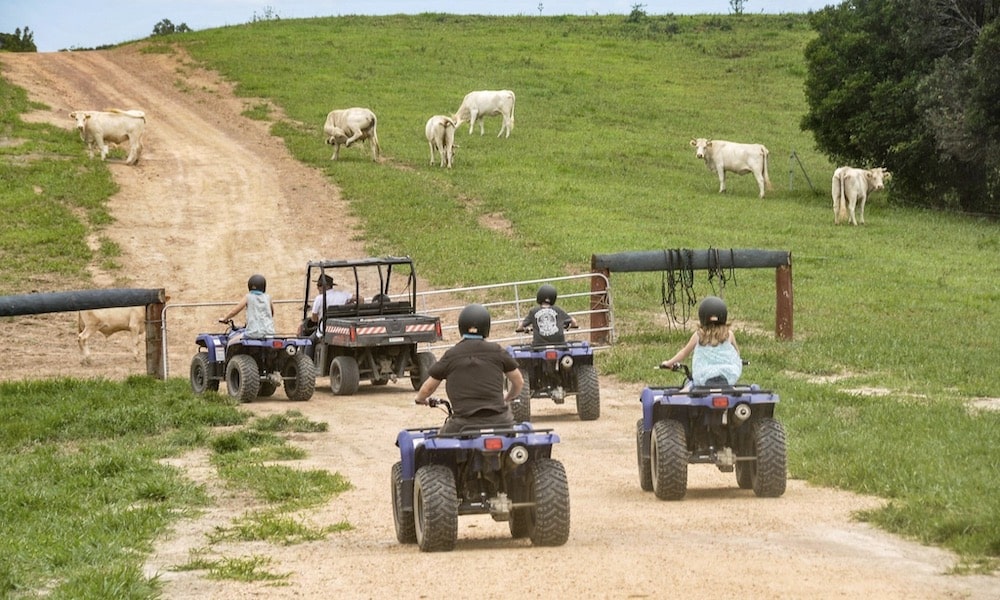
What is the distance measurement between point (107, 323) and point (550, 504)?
16.7 meters

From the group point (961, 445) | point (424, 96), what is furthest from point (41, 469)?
point (424, 96)

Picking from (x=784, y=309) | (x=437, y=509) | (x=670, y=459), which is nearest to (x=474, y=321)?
(x=437, y=509)

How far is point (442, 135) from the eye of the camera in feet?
133

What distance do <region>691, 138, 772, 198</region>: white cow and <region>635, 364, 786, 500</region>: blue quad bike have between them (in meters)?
29.7

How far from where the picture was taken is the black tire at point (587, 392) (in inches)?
653

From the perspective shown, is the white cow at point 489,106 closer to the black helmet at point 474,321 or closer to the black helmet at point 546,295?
the black helmet at point 546,295

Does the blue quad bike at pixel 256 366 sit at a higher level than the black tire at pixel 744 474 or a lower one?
higher

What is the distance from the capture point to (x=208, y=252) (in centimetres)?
3219

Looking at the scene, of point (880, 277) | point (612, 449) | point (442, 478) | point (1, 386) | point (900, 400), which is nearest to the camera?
point (442, 478)

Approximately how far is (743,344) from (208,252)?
14537 mm

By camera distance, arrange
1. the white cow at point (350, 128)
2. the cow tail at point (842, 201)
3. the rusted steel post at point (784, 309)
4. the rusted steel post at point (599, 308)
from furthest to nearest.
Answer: the white cow at point (350, 128) → the cow tail at point (842, 201) → the rusted steel post at point (599, 308) → the rusted steel post at point (784, 309)

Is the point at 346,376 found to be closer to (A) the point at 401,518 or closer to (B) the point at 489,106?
(A) the point at 401,518

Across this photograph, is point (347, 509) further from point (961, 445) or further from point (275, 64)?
point (275, 64)

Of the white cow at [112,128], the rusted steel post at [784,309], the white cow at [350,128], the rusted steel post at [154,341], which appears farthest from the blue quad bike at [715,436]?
the white cow at [112,128]
